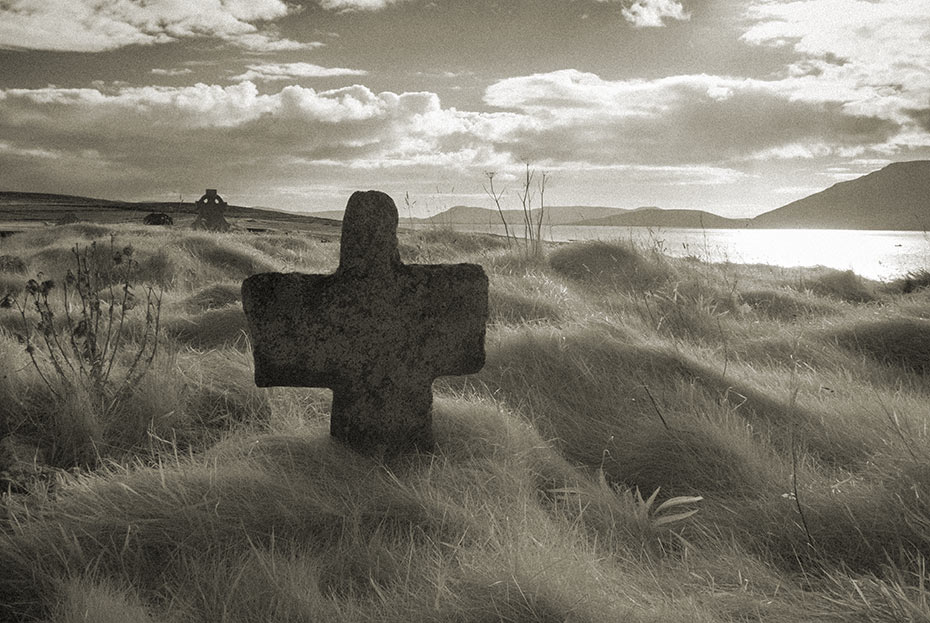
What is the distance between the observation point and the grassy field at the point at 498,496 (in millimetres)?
2064

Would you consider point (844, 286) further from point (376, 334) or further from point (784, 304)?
point (376, 334)

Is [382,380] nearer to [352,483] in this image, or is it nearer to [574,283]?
[352,483]

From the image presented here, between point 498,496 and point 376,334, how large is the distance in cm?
97

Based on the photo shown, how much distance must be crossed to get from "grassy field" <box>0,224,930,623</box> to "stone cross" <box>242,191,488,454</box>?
0.20m

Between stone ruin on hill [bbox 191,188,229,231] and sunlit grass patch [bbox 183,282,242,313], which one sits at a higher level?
stone ruin on hill [bbox 191,188,229,231]

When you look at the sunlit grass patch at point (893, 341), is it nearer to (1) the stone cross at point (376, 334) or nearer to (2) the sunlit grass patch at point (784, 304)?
(2) the sunlit grass patch at point (784, 304)

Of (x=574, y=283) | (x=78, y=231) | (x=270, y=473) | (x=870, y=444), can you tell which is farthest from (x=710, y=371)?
(x=78, y=231)

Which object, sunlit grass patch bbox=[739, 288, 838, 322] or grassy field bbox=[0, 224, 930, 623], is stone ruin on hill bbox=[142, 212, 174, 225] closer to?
sunlit grass patch bbox=[739, 288, 838, 322]

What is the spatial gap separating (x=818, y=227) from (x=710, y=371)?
203170mm

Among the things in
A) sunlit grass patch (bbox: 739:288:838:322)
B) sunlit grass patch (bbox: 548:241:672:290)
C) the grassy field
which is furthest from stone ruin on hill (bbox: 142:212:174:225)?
the grassy field

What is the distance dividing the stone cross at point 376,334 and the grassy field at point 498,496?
198 millimetres

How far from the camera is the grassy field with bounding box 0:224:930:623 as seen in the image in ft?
6.77

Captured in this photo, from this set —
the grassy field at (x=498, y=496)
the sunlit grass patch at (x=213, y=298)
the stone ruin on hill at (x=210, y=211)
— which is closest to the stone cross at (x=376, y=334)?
the grassy field at (x=498, y=496)

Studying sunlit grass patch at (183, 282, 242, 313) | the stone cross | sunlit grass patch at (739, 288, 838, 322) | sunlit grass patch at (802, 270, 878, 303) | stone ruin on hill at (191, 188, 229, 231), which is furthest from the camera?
stone ruin on hill at (191, 188, 229, 231)
